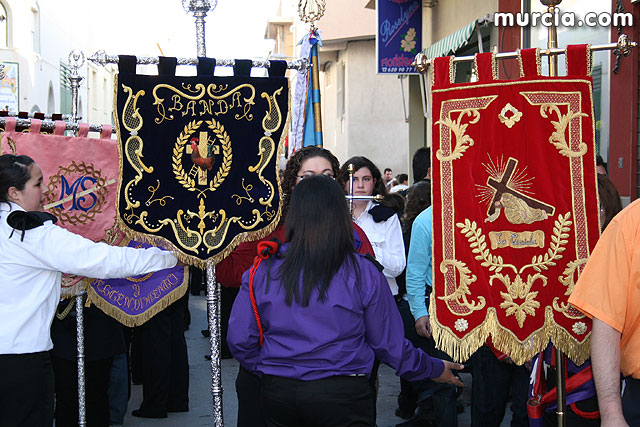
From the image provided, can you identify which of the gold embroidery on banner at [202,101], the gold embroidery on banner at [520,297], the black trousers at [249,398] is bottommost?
the black trousers at [249,398]

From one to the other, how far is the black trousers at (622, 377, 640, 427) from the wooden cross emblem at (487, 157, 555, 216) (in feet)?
3.56

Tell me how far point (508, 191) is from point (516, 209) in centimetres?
10

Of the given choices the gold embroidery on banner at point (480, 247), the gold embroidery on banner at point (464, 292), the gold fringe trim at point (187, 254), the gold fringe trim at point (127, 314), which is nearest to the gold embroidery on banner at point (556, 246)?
the gold embroidery on banner at point (480, 247)

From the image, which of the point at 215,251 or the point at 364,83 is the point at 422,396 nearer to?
the point at 215,251

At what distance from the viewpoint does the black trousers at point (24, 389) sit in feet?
12.2

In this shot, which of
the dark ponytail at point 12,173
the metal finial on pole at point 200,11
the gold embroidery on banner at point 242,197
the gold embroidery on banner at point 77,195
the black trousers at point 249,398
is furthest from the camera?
the gold embroidery on banner at point 77,195

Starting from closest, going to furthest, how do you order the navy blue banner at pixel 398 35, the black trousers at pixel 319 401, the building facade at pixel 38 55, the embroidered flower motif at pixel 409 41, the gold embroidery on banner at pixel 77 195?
1. the black trousers at pixel 319 401
2. the gold embroidery on banner at pixel 77 195
3. the navy blue banner at pixel 398 35
4. the embroidered flower motif at pixel 409 41
5. the building facade at pixel 38 55

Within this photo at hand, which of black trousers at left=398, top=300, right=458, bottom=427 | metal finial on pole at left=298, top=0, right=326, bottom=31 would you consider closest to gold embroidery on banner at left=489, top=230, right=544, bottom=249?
black trousers at left=398, top=300, right=458, bottom=427

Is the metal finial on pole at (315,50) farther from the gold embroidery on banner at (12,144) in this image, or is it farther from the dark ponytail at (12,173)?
the dark ponytail at (12,173)

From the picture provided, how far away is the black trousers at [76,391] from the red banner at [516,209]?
2.62m

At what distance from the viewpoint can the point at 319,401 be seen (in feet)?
9.98

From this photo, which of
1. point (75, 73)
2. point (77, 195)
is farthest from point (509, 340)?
point (75, 73)

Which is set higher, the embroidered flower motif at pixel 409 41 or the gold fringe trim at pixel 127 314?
the embroidered flower motif at pixel 409 41

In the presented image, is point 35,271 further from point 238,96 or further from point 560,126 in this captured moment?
point 560,126
